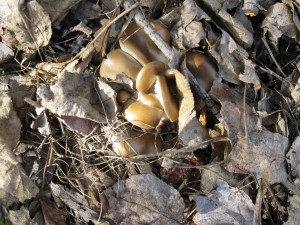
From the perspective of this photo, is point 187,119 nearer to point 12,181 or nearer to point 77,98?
point 77,98

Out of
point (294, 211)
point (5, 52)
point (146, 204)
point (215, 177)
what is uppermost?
point (5, 52)

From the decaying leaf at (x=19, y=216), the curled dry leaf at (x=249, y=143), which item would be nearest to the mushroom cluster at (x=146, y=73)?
the curled dry leaf at (x=249, y=143)

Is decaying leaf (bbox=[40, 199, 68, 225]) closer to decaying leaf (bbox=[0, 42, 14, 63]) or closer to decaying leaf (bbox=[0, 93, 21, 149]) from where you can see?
decaying leaf (bbox=[0, 93, 21, 149])

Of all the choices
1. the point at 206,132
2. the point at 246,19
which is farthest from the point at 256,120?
the point at 246,19

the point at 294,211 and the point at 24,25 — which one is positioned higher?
the point at 24,25

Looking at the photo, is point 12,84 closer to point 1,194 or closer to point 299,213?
point 1,194

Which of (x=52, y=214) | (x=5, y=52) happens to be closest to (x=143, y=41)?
(x=5, y=52)
